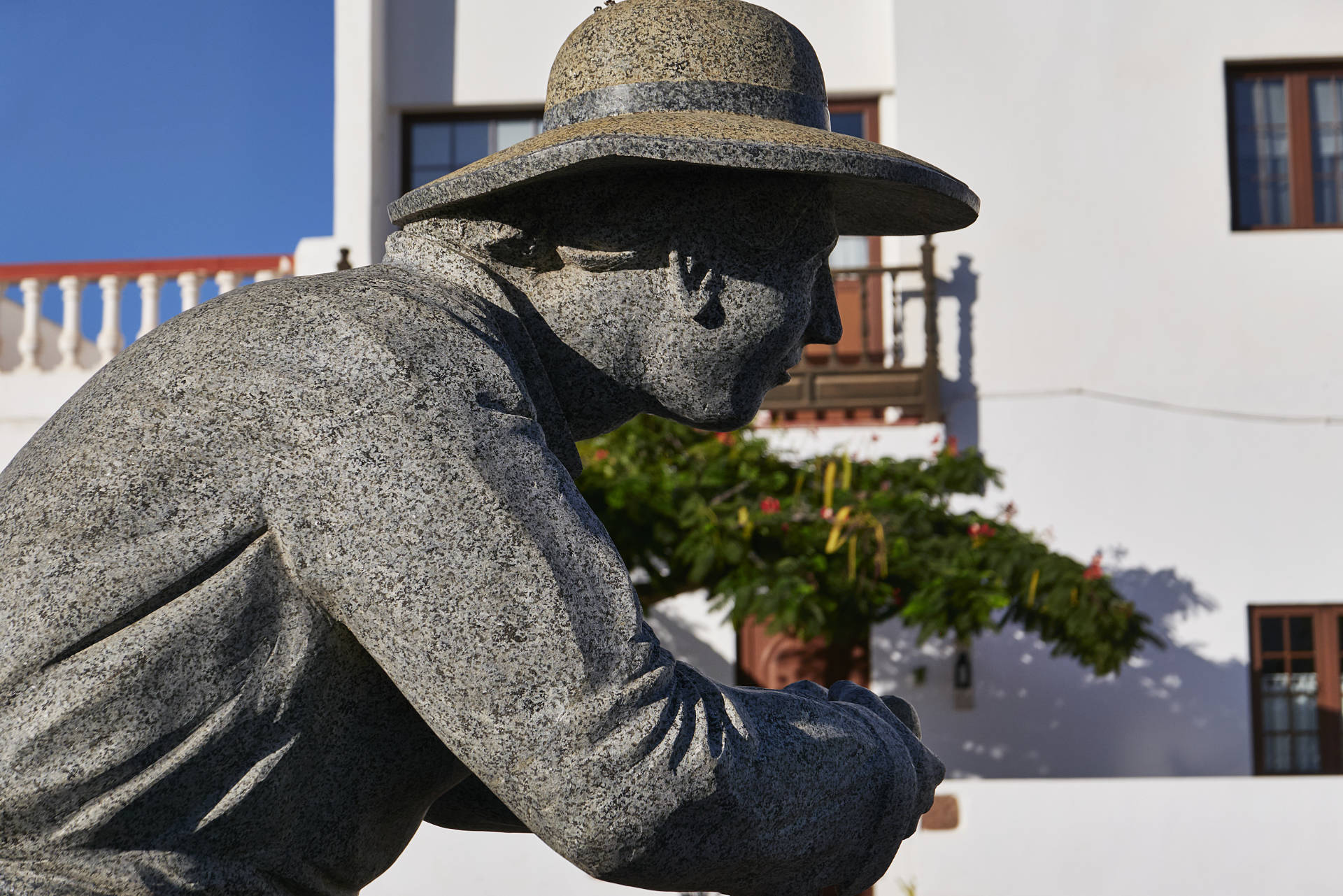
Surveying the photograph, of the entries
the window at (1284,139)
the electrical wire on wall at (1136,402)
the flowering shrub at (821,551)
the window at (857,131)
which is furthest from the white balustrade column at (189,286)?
the window at (1284,139)

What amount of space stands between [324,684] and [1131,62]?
32.7 feet

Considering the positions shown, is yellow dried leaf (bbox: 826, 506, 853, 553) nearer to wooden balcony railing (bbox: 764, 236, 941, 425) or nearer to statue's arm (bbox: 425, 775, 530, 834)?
wooden balcony railing (bbox: 764, 236, 941, 425)

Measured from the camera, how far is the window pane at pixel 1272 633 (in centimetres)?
974

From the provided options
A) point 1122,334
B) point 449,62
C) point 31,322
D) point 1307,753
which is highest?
point 449,62

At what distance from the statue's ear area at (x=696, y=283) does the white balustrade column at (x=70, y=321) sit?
9216mm

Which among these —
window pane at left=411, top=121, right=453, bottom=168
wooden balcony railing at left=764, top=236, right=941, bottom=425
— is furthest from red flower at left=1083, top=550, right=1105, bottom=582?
window pane at left=411, top=121, right=453, bottom=168

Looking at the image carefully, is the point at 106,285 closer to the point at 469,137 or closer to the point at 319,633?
the point at 469,137

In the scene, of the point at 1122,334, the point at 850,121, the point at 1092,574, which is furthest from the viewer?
the point at 850,121

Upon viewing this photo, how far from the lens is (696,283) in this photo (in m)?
1.50

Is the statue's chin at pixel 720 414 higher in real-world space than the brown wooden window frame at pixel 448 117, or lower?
lower

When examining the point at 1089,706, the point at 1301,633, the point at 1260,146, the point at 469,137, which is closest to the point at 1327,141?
the point at 1260,146

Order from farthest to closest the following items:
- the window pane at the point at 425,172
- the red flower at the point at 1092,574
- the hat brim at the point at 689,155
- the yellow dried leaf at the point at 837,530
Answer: the window pane at the point at 425,172 → the red flower at the point at 1092,574 → the yellow dried leaf at the point at 837,530 → the hat brim at the point at 689,155

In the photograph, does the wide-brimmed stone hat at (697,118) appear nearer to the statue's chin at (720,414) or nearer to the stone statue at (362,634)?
the stone statue at (362,634)

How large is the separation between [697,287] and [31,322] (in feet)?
31.2
